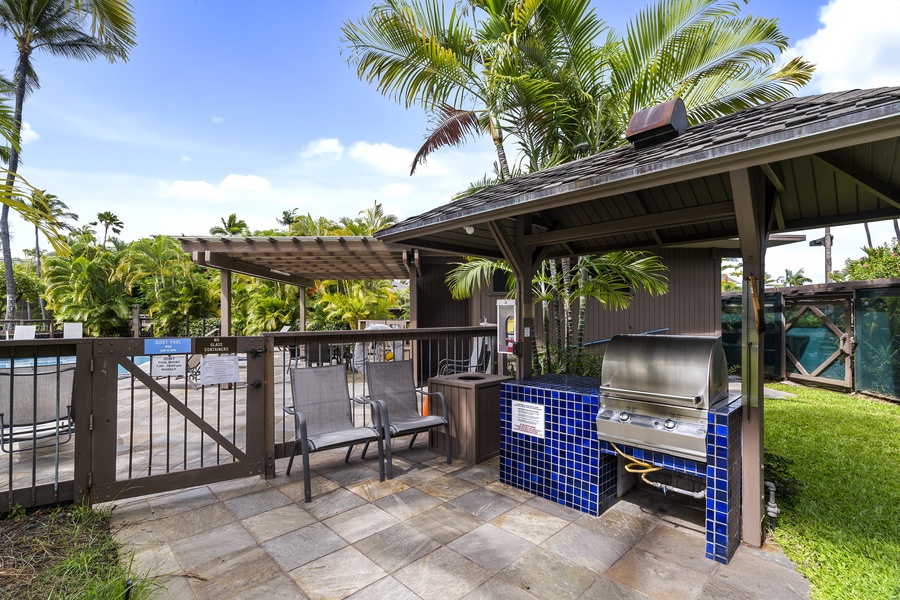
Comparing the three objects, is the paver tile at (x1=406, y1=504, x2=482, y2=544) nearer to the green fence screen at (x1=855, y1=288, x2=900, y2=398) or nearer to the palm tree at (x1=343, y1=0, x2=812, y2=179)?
the palm tree at (x1=343, y1=0, x2=812, y2=179)

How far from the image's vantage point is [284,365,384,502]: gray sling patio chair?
3.49m

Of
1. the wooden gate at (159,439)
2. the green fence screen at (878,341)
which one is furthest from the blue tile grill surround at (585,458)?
the green fence screen at (878,341)

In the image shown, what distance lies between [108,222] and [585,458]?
49860 millimetres

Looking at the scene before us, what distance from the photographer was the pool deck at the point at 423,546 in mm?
2143

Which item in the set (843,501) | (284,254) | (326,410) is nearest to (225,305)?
(284,254)

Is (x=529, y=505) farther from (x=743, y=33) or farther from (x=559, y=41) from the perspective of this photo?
(x=743, y=33)

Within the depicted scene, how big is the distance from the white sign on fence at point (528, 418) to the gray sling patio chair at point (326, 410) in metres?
1.15

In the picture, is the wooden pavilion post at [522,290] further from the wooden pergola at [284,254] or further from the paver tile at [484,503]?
the wooden pergola at [284,254]

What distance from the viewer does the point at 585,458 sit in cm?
298

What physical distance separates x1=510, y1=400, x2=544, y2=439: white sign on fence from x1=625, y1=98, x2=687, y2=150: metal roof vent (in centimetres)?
208

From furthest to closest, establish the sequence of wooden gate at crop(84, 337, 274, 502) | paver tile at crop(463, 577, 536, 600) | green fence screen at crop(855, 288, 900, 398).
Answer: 1. green fence screen at crop(855, 288, 900, 398)
2. wooden gate at crop(84, 337, 274, 502)
3. paver tile at crop(463, 577, 536, 600)

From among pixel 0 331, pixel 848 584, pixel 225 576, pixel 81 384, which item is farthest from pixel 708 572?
pixel 0 331

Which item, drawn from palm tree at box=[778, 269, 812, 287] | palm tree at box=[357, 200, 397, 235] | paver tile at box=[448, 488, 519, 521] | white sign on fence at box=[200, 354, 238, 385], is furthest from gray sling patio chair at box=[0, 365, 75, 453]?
palm tree at box=[778, 269, 812, 287]

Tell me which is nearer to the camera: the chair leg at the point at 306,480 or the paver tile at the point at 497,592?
the paver tile at the point at 497,592
